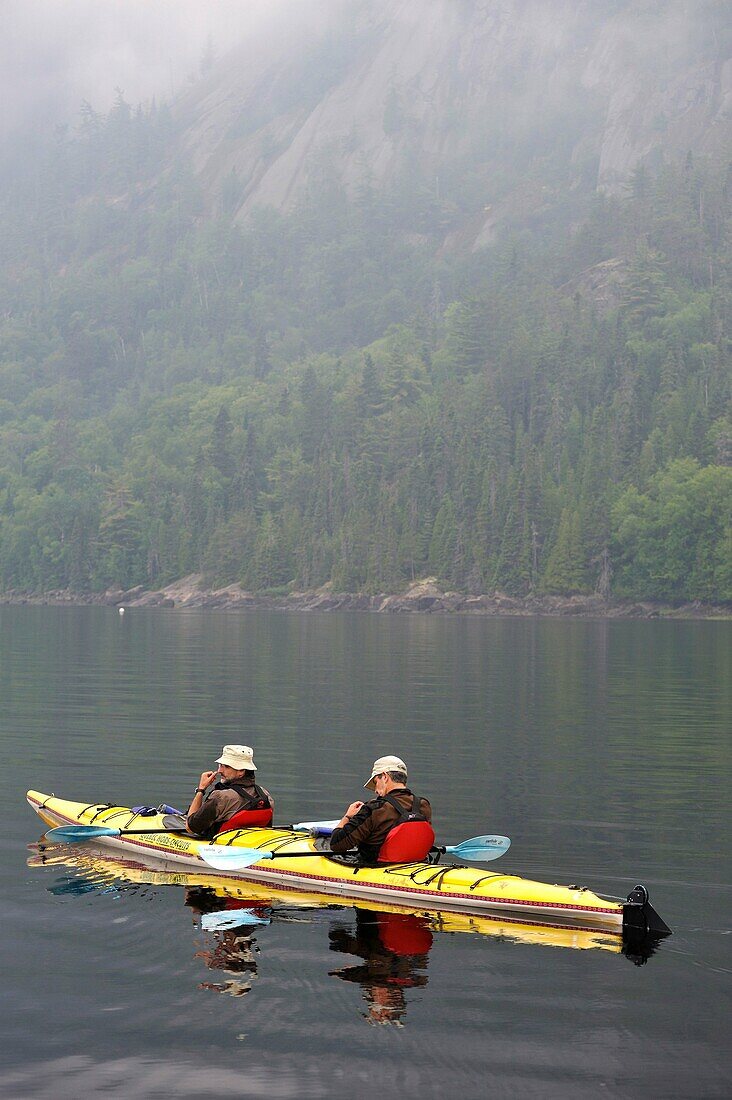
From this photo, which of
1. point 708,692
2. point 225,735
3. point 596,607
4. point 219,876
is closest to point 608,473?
point 596,607

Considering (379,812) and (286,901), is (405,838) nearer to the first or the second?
(379,812)

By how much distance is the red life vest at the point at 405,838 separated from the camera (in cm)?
1933

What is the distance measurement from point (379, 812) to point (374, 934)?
2031 mm

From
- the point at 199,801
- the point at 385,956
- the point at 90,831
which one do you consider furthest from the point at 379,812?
the point at 90,831

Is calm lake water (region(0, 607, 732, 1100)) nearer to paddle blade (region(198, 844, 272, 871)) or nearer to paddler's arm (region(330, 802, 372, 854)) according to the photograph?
paddle blade (region(198, 844, 272, 871))

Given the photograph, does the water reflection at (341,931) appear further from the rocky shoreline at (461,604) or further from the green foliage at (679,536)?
the rocky shoreline at (461,604)

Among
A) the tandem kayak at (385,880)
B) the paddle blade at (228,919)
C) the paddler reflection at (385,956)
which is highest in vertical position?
the tandem kayak at (385,880)

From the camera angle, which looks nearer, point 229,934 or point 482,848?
point 229,934

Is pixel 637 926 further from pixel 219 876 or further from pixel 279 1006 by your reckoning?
pixel 219 876

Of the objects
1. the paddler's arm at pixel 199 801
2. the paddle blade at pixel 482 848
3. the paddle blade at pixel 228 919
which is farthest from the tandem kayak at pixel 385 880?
the paddle blade at pixel 228 919

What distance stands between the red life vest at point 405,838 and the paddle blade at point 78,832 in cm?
513

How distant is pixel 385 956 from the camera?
1686cm

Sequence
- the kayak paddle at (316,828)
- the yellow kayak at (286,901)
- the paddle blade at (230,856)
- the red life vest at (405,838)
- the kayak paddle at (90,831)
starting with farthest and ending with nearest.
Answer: the kayak paddle at (90,831) < the kayak paddle at (316,828) < the paddle blade at (230,856) < the red life vest at (405,838) < the yellow kayak at (286,901)

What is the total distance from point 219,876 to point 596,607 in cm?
14406
